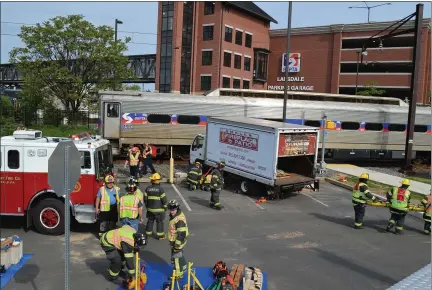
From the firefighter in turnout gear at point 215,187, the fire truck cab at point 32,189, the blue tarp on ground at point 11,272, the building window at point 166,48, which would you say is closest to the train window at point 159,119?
the firefighter in turnout gear at point 215,187

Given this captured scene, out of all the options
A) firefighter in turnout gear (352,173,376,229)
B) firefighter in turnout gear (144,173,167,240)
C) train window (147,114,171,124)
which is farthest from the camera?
train window (147,114,171,124)

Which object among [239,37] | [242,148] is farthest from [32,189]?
[239,37]

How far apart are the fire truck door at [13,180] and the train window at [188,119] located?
1415 cm

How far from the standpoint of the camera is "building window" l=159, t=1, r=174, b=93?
1938 inches

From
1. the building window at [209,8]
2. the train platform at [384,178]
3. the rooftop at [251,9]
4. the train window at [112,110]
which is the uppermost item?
the rooftop at [251,9]

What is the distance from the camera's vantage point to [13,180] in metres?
9.99

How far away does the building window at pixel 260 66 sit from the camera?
180ft

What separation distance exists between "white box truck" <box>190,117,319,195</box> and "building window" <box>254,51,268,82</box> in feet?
127

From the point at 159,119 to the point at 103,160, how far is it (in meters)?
12.8

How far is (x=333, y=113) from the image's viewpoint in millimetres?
25828

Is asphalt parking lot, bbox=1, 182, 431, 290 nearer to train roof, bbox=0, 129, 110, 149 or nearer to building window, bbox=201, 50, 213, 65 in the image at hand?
train roof, bbox=0, 129, 110, 149

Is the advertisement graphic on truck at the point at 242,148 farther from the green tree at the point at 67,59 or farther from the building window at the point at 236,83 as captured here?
the building window at the point at 236,83

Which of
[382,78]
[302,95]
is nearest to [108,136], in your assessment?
[302,95]

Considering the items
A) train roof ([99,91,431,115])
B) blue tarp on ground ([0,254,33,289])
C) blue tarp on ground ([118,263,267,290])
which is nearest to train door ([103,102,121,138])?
train roof ([99,91,431,115])
